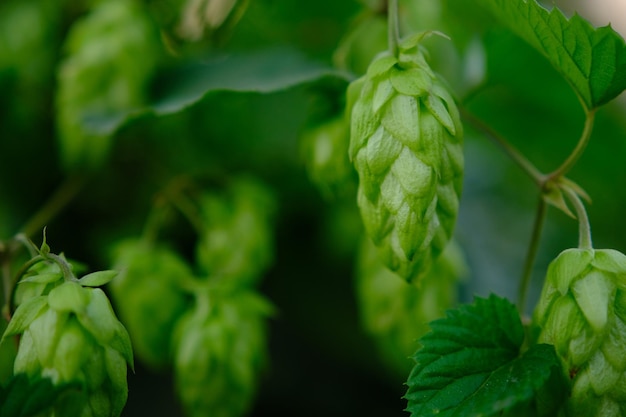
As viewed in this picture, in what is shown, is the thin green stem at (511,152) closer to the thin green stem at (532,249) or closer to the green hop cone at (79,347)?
the thin green stem at (532,249)

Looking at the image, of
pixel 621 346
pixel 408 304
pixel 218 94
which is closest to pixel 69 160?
pixel 218 94

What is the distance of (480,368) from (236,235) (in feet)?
1.91

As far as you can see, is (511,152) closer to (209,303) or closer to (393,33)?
(393,33)

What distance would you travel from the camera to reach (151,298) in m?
1.16

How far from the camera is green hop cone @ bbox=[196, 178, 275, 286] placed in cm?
127

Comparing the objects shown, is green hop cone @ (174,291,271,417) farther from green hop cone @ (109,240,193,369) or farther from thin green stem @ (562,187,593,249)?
thin green stem @ (562,187,593,249)

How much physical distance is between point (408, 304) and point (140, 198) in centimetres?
75

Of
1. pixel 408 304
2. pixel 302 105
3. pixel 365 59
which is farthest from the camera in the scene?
pixel 302 105

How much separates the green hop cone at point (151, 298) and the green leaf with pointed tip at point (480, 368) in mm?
477

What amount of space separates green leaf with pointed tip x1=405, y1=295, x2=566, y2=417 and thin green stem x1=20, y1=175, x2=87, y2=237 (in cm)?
82

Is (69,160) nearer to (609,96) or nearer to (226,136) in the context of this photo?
(226,136)

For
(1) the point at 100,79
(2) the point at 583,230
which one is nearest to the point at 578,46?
(2) the point at 583,230

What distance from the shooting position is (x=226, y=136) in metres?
1.63

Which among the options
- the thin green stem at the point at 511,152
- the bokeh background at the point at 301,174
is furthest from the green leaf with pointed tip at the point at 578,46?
the bokeh background at the point at 301,174
